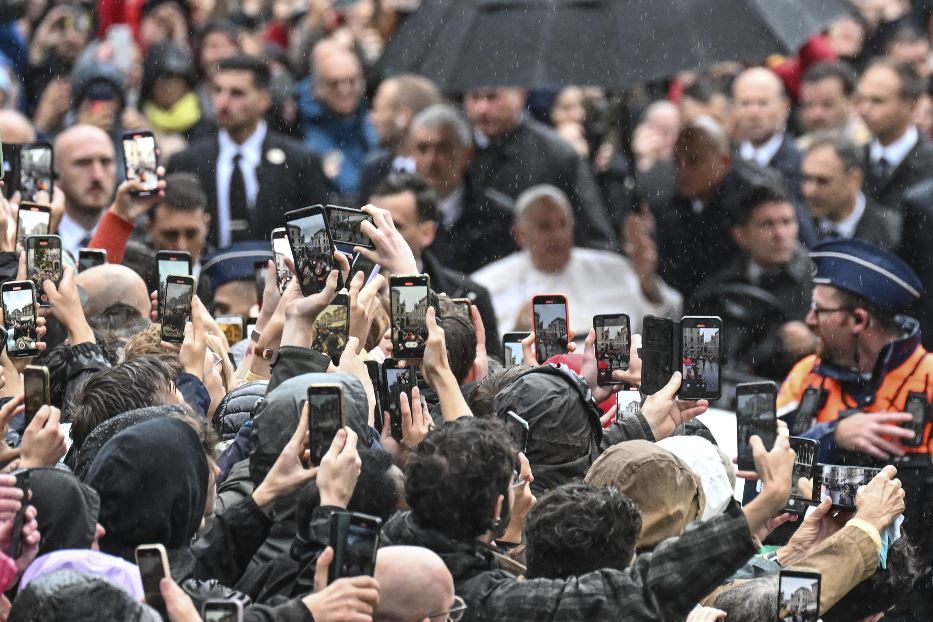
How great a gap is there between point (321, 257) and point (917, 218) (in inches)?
199

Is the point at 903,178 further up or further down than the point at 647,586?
further up

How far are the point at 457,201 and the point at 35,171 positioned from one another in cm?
391

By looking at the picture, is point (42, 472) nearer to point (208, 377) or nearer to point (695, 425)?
point (208, 377)

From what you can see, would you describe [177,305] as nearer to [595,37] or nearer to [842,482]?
[842,482]

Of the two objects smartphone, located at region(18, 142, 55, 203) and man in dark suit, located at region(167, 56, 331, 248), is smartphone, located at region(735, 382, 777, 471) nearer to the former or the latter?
smartphone, located at region(18, 142, 55, 203)

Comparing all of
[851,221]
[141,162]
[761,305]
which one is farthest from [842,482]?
[851,221]

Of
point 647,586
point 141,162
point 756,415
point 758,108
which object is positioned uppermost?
point 758,108

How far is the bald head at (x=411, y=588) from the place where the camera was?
433 centimetres

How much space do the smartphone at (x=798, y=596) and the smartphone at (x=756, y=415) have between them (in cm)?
105

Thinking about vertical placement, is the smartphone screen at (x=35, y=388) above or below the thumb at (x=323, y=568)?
above

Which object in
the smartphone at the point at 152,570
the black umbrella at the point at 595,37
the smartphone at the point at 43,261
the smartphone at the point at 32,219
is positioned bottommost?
the smartphone at the point at 152,570

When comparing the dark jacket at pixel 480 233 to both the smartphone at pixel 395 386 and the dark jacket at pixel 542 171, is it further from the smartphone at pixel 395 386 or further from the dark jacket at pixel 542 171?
the smartphone at pixel 395 386

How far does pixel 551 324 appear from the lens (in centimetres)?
668

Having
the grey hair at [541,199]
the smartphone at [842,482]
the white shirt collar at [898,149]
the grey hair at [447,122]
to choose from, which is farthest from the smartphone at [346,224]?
the white shirt collar at [898,149]
